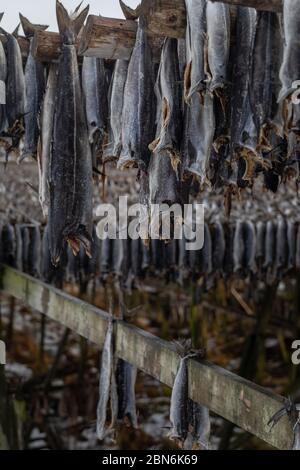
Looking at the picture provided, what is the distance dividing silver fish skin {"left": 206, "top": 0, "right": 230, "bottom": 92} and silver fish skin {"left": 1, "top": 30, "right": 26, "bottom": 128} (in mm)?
1015

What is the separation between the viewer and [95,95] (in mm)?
2906

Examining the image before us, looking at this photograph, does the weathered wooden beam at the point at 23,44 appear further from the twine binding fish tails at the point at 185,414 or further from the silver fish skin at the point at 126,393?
the silver fish skin at the point at 126,393

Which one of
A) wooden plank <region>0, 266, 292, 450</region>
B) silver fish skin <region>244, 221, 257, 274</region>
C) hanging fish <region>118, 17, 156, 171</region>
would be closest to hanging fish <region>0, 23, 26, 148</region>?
hanging fish <region>118, 17, 156, 171</region>

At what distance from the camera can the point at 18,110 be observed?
3014 mm

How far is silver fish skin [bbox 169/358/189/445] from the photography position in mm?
3322

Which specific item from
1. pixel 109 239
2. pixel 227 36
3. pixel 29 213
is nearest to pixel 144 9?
pixel 227 36

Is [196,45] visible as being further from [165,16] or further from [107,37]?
[107,37]

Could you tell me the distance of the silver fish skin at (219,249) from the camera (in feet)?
21.2

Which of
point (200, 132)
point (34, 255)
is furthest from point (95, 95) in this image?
point (34, 255)

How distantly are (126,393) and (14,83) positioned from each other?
1.99 metres

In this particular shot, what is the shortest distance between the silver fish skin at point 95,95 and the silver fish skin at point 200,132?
50cm

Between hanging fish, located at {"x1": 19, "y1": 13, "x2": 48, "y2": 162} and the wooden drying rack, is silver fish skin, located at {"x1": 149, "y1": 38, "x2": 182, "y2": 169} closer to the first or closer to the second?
the wooden drying rack

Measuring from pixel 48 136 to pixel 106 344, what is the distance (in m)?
1.61

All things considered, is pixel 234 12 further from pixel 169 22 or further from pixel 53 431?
pixel 53 431
